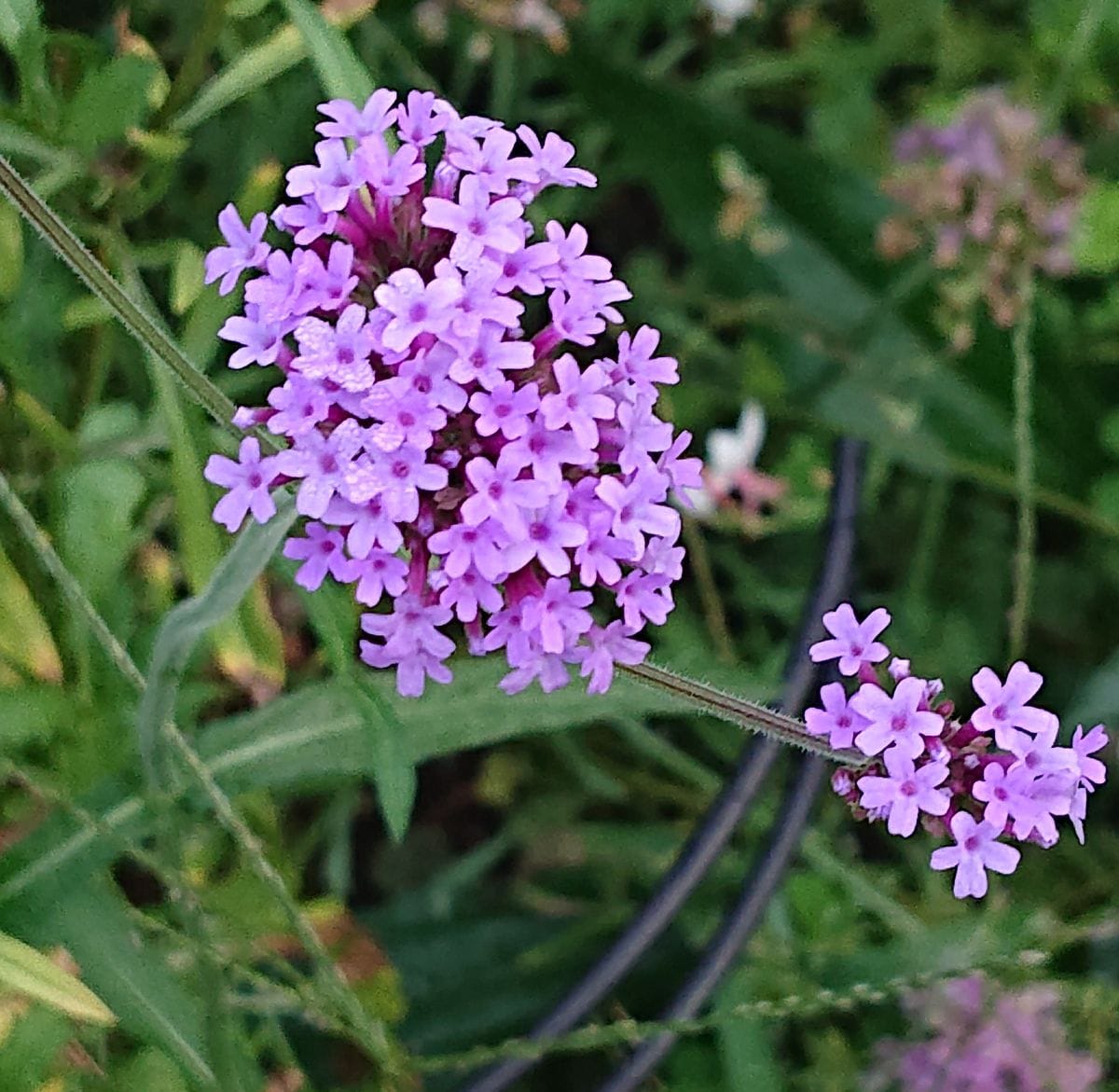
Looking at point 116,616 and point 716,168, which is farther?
point 716,168

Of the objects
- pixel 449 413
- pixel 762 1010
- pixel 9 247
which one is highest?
pixel 9 247

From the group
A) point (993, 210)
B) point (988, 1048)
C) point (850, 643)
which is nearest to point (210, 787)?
point (850, 643)

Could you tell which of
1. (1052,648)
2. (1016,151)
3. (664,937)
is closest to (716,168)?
(1016,151)

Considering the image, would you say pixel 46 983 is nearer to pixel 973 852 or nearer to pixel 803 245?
pixel 973 852

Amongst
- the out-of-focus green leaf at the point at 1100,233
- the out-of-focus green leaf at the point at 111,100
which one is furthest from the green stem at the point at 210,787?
the out-of-focus green leaf at the point at 1100,233

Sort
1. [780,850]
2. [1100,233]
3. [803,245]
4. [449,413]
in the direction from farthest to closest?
[803,245] → [1100,233] → [780,850] → [449,413]

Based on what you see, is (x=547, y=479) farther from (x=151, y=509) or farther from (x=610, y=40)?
(x=610, y=40)

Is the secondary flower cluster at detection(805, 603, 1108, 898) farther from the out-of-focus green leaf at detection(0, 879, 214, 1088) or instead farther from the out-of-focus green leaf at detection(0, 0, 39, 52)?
the out-of-focus green leaf at detection(0, 0, 39, 52)
